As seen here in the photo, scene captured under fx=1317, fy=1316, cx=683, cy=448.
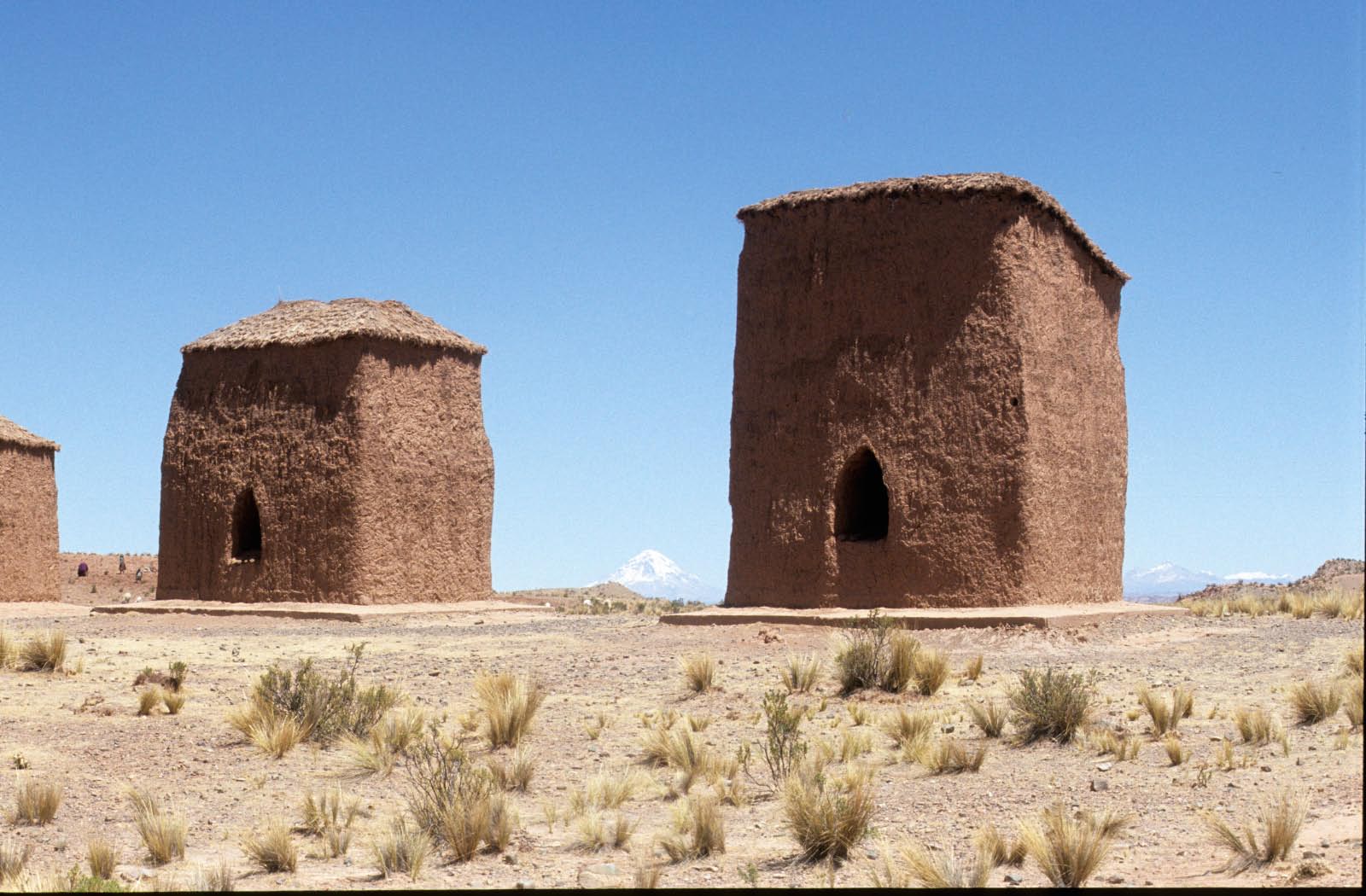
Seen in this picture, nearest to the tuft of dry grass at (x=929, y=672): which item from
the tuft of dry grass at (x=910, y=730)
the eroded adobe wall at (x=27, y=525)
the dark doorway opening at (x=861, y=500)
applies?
the tuft of dry grass at (x=910, y=730)

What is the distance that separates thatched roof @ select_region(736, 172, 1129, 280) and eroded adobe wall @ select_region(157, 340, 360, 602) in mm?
7896

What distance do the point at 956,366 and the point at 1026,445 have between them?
1.30 m

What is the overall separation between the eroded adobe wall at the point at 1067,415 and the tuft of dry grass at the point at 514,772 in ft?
27.9

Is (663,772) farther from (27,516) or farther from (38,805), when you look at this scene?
(27,516)

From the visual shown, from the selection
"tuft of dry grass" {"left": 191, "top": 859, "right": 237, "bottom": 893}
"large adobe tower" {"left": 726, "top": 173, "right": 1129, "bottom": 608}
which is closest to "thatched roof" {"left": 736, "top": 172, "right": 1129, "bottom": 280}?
"large adobe tower" {"left": 726, "top": 173, "right": 1129, "bottom": 608}

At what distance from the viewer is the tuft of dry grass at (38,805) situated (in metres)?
8.09

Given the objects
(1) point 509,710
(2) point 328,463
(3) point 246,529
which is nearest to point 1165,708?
(1) point 509,710

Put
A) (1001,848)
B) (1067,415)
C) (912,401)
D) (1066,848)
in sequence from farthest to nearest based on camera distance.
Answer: (1067,415), (912,401), (1001,848), (1066,848)

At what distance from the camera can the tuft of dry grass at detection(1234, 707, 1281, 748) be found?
9273 millimetres

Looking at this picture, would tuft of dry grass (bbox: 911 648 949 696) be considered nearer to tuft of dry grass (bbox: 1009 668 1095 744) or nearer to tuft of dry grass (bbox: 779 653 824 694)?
tuft of dry grass (bbox: 779 653 824 694)

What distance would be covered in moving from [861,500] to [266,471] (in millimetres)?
10121

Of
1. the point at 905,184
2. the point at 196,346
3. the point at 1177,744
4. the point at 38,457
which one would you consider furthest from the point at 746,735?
the point at 38,457

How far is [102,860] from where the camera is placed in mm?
6977

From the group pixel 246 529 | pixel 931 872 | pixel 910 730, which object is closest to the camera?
pixel 931 872
